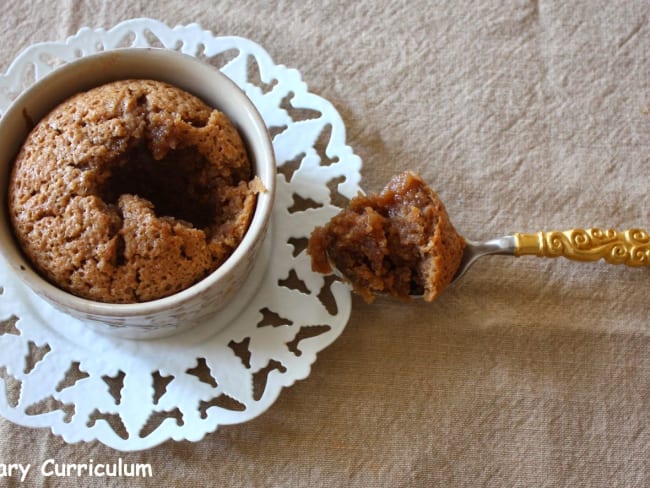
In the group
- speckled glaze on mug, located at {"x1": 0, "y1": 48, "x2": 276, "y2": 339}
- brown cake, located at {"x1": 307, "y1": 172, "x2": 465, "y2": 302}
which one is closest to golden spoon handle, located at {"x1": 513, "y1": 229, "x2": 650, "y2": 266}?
brown cake, located at {"x1": 307, "y1": 172, "x2": 465, "y2": 302}

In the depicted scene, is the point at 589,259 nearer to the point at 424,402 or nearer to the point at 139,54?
the point at 424,402

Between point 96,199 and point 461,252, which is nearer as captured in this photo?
point 96,199

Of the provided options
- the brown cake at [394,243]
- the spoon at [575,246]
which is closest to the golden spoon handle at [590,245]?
the spoon at [575,246]

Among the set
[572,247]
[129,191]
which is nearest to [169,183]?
[129,191]

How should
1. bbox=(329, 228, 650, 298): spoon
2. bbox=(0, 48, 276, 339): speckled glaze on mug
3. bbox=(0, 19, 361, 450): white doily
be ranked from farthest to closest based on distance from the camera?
bbox=(329, 228, 650, 298): spoon → bbox=(0, 19, 361, 450): white doily → bbox=(0, 48, 276, 339): speckled glaze on mug

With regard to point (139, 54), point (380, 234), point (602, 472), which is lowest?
point (602, 472)

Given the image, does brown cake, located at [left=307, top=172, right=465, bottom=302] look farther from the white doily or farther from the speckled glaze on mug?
the speckled glaze on mug

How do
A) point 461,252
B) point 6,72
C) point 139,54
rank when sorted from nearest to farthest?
point 139,54
point 461,252
point 6,72

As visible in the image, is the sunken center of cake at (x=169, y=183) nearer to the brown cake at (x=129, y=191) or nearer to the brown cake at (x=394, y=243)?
the brown cake at (x=129, y=191)

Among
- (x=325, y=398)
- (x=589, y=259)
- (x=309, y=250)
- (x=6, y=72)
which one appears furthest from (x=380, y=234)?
(x=6, y=72)
